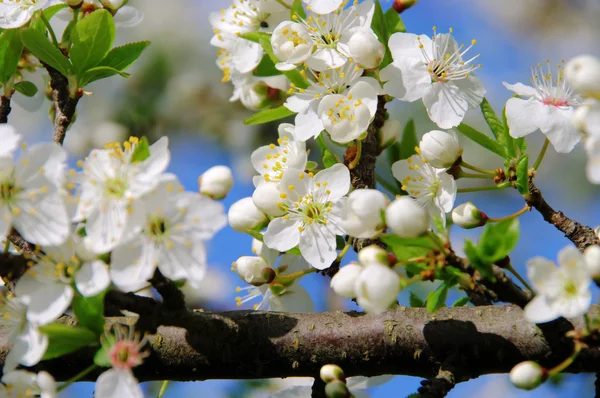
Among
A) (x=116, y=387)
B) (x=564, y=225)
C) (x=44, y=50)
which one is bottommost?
(x=116, y=387)

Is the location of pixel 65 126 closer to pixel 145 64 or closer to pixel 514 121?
pixel 514 121

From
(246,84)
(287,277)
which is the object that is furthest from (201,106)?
(287,277)

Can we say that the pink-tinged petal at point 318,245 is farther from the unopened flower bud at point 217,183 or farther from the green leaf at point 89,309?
the green leaf at point 89,309

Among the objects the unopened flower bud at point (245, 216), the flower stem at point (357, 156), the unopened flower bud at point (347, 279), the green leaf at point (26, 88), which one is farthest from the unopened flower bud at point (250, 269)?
the green leaf at point (26, 88)

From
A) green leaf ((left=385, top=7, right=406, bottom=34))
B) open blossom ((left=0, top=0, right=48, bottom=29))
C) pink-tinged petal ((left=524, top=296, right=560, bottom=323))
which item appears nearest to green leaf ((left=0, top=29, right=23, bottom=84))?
open blossom ((left=0, top=0, right=48, bottom=29))

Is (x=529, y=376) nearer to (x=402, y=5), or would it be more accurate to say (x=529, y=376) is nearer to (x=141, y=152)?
(x=141, y=152)

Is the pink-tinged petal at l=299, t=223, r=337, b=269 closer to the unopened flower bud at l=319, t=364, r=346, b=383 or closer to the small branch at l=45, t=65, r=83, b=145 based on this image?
the unopened flower bud at l=319, t=364, r=346, b=383

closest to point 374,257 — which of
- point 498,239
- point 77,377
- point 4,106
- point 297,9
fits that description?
point 498,239

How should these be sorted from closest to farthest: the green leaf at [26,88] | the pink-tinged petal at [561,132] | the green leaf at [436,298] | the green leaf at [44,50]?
the green leaf at [436,298], the pink-tinged petal at [561,132], the green leaf at [44,50], the green leaf at [26,88]
